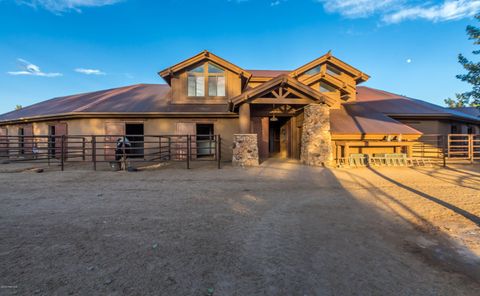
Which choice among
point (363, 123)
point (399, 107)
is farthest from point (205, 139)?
point (399, 107)

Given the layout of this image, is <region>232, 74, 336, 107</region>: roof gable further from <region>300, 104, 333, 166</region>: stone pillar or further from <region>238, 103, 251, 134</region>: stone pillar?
<region>300, 104, 333, 166</region>: stone pillar

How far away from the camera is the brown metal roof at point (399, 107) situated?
13.7 m

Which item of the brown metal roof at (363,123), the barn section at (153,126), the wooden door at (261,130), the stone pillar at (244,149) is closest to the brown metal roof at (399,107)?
the brown metal roof at (363,123)

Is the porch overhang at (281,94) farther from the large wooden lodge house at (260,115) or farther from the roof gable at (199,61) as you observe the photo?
the roof gable at (199,61)

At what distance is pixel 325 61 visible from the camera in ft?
48.6

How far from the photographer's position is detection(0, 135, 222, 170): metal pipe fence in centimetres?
905

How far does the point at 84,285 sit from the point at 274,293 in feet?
6.23

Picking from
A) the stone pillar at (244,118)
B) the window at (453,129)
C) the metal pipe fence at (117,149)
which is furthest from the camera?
the window at (453,129)

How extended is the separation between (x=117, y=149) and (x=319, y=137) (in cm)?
946

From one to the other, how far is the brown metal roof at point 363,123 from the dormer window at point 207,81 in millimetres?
7158

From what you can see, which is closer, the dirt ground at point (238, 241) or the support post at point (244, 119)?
the dirt ground at point (238, 241)

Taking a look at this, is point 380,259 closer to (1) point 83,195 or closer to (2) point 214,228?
(2) point 214,228

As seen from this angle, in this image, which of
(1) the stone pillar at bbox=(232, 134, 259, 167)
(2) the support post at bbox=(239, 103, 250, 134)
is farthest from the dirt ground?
(2) the support post at bbox=(239, 103, 250, 134)

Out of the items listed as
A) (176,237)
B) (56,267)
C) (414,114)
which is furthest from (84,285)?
(414,114)
